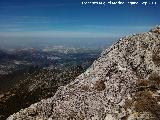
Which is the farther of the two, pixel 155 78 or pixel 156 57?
pixel 156 57

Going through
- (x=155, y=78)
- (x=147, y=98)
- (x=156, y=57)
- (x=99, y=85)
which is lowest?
(x=147, y=98)

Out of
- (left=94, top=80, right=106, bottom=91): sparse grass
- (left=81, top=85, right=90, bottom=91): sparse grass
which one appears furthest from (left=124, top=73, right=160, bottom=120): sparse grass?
(left=81, top=85, right=90, bottom=91): sparse grass

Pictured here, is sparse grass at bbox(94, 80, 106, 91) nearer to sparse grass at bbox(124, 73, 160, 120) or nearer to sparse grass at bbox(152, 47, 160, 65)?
sparse grass at bbox(124, 73, 160, 120)

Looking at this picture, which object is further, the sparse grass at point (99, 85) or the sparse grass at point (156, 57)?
the sparse grass at point (99, 85)

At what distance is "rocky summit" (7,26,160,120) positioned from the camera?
20328 mm

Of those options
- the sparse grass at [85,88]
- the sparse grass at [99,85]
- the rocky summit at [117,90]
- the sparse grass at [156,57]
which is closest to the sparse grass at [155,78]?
the rocky summit at [117,90]

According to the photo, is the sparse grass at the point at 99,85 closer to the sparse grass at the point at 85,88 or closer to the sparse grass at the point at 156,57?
the sparse grass at the point at 85,88

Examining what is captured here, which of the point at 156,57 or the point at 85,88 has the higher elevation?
the point at 156,57

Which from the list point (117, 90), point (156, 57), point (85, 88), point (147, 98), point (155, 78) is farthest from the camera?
point (85, 88)

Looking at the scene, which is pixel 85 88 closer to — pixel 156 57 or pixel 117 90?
pixel 117 90

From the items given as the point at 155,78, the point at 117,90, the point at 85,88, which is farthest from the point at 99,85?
the point at 155,78

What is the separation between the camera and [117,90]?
2216 centimetres

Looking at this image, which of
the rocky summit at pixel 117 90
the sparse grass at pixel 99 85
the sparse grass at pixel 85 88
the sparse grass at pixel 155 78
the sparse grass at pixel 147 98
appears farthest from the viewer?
the sparse grass at pixel 85 88

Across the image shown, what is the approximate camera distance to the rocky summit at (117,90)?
20328 mm
